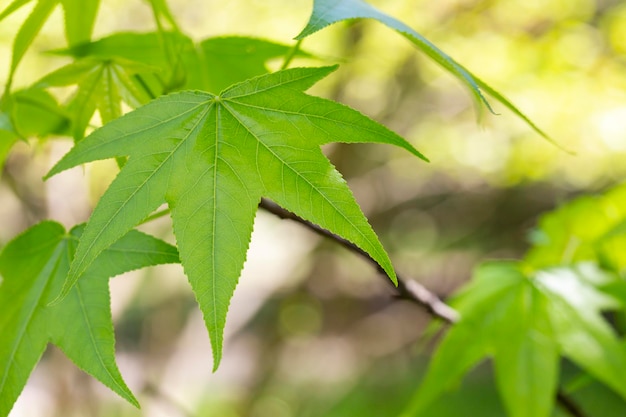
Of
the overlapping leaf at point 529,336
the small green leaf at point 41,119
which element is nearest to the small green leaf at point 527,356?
the overlapping leaf at point 529,336

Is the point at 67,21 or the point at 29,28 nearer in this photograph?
the point at 29,28

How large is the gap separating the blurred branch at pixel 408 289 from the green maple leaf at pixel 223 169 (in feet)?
0.42

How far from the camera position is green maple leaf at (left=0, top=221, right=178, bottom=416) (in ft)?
1.94

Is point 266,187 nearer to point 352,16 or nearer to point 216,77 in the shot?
point 352,16

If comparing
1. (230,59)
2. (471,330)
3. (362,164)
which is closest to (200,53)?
(230,59)

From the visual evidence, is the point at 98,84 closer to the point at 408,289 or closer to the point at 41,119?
the point at 41,119

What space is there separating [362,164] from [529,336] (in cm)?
284

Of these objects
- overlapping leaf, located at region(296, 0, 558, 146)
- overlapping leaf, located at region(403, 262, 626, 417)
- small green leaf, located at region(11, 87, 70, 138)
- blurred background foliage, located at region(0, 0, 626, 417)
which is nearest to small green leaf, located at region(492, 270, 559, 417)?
overlapping leaf, located at region(403, 262, 626, 417)

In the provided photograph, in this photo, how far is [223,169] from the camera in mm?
557

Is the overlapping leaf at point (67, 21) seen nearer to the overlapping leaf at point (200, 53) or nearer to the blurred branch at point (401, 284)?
the overlapping leaf at point (200, 53)

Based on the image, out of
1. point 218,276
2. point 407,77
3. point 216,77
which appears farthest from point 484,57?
point 218,276

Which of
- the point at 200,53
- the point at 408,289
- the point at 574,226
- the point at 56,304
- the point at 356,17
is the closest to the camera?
the point at 356,17

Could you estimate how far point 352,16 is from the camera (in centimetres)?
51

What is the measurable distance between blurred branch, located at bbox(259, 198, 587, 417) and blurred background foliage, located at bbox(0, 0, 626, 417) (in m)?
0.53
